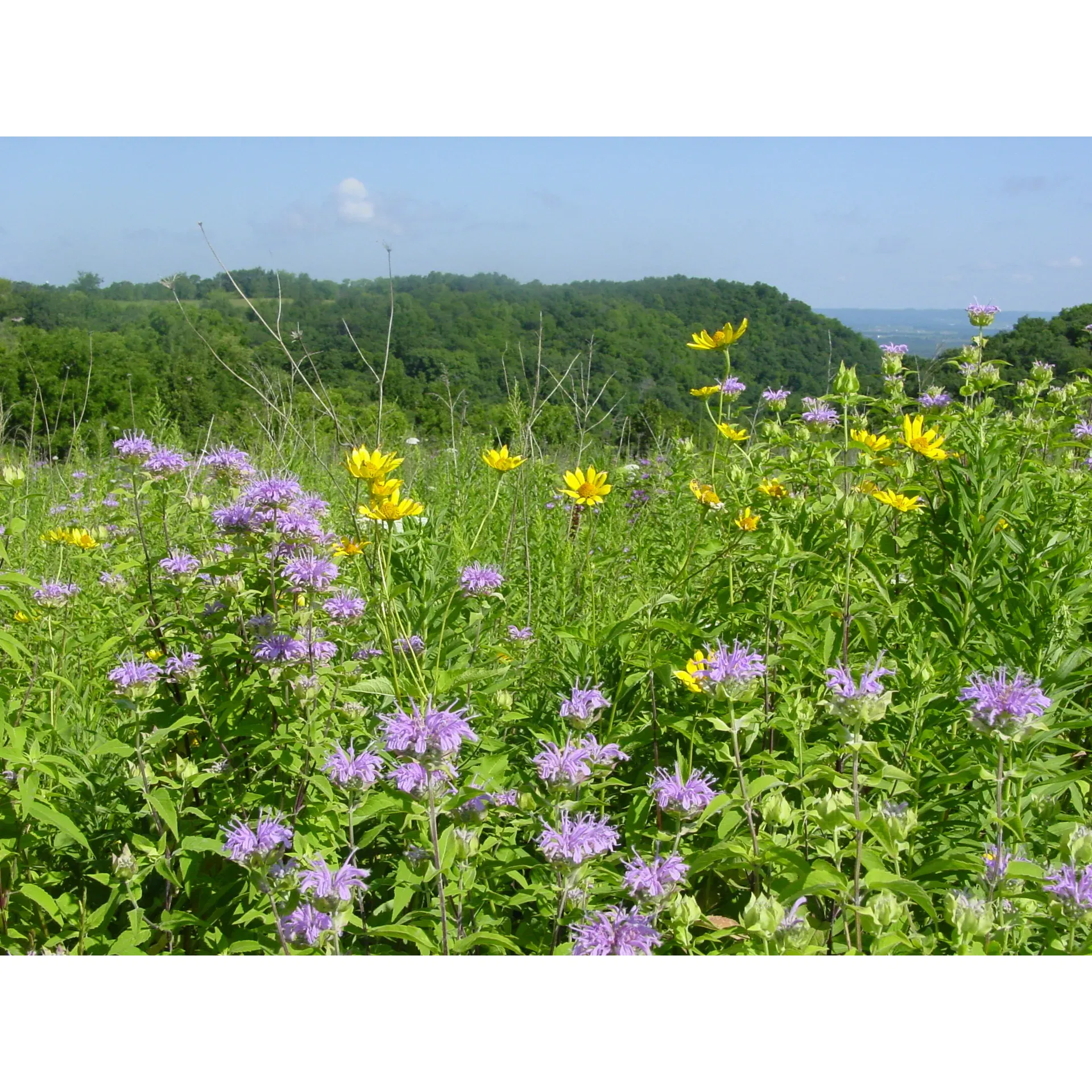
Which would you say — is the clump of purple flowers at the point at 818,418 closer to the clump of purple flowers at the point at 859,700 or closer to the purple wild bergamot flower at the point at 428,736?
the clump of purple flowers at the point at 859,700

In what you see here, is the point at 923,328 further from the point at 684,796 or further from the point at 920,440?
the point at 684,796

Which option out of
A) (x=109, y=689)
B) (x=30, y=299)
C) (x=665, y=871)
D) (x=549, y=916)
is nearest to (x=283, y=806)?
(x=549, y=916)

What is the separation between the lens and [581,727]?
1575mm

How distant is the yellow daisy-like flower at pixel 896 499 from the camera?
7.47ft

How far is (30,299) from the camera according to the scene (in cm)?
1266

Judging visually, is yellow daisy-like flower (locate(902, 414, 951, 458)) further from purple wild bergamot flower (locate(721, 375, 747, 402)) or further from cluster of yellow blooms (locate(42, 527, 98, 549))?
cluster of yellow blooms (locate(42, 527, 98, 549))

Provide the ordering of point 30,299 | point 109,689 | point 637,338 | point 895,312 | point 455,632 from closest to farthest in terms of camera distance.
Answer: point 455,632 < point 109,689 < point 895,312 < point 637,338 < point 30,299

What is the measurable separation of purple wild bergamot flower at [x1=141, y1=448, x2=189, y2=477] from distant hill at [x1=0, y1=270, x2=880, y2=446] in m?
0.56

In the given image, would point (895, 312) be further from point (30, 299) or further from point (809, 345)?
point (30, 299)

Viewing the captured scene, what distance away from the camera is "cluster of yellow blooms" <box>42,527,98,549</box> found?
2.64 m

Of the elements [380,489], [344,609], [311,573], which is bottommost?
[344,609]

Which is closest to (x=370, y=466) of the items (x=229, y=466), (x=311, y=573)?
Result: (x=311, y=573)

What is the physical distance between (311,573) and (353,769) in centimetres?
51

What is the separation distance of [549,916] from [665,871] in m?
0.40
